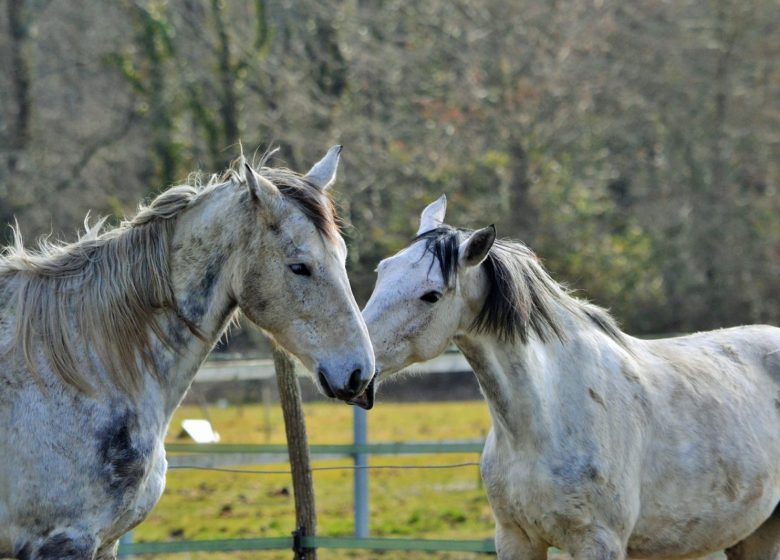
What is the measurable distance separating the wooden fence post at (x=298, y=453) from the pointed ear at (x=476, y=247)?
5.47 feet

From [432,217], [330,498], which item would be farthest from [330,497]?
[432,217]

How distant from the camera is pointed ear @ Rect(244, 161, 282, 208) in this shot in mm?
3547

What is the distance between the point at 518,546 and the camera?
450 centimetres

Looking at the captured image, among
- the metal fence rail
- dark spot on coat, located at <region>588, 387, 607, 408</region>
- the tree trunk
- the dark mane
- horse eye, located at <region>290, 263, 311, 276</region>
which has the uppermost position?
the tree trunk

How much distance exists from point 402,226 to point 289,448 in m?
11.8

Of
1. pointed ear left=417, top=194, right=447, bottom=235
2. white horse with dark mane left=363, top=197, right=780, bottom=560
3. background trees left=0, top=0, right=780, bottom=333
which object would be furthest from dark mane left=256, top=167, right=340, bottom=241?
background trees left=0, top=0, right=780, bottom=333

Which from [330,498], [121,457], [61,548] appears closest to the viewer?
[61,548]

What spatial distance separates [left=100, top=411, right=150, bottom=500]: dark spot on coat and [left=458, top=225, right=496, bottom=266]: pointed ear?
62.7 inches

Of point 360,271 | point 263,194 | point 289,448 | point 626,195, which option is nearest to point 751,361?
point 289,448

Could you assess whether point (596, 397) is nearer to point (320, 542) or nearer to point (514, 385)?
point (514, 385)

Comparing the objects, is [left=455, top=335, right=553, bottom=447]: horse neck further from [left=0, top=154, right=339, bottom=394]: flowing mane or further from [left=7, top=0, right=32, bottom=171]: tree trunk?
[left=7, top=0, right=32, bottom=171]: tree trunk

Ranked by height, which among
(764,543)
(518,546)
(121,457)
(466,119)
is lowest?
(764,543)

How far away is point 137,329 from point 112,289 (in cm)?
17

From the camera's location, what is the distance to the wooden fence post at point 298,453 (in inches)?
229
